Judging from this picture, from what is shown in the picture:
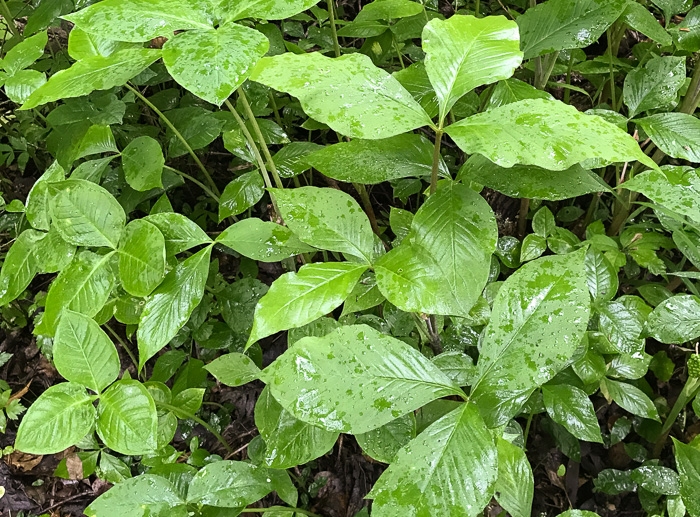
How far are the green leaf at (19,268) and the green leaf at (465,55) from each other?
0.94 m

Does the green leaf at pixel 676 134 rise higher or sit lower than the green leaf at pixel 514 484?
higher

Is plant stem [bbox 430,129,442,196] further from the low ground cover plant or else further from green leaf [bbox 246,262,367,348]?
green leaf [bbox 246,262,367,348]

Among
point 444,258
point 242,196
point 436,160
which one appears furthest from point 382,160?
point 242,196

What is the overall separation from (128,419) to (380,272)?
554 mm

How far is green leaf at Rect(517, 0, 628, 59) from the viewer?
100 cm

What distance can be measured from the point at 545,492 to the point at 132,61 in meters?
1.54

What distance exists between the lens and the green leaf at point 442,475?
58cm

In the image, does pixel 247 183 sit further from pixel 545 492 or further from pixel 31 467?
pixel 31 467

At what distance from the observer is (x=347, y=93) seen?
0.66 m

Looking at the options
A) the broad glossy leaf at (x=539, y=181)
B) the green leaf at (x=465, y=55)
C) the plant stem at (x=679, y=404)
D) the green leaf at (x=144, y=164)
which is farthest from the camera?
the green leaf at (x=144, y=164)

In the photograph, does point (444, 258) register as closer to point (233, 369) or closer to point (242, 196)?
point (233, 369)

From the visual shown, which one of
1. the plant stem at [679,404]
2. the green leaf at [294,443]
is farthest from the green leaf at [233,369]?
the plant stem at [679,404]

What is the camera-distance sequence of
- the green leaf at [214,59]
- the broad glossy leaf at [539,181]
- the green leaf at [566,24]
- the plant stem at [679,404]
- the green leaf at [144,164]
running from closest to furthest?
the green leaf at [214,59] → the broad glossy leaf at [539,181] → the green leaf at [566,24] → the plant stem at [679,404] → the green leaf at [144,164]

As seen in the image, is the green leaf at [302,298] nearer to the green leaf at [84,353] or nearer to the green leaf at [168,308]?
the green leaf at [168,308]
